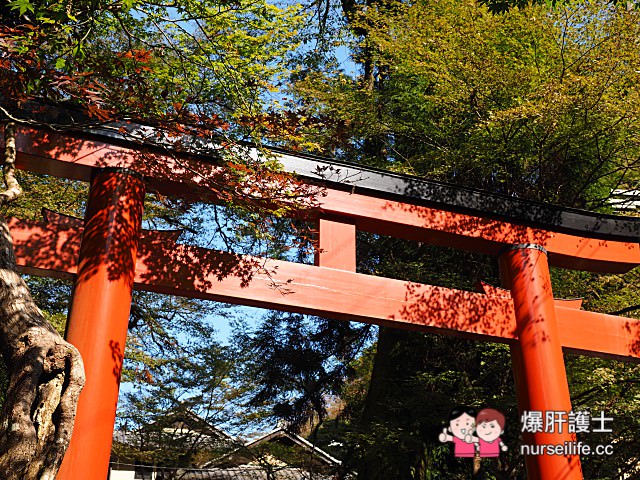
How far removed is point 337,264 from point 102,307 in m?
2.04

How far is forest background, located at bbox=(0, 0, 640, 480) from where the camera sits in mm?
7070

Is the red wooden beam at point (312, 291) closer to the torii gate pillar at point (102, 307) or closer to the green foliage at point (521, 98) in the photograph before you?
the torii gate pillar at point (102, 307)

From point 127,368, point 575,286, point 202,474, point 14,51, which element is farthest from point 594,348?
point 202,474

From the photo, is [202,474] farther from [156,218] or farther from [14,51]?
[14,51]

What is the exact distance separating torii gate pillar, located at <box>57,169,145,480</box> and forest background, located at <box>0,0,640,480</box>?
2.22ft

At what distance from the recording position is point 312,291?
16.0ft

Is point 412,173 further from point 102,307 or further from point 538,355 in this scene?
point 102,307

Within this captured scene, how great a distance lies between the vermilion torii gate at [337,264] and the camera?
13.7ft

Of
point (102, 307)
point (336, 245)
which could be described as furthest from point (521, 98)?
point (102, 307)

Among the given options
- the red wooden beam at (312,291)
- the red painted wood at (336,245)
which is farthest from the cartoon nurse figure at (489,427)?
the red painted wood at (336,245)

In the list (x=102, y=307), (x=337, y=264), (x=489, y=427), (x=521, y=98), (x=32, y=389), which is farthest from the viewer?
(x=521, y=98)

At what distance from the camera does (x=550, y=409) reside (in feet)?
16.8

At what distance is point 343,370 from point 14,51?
973 cm

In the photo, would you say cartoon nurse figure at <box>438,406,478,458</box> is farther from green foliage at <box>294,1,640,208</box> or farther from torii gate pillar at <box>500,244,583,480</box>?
green foliage at <box>294,1,640,208</box>
